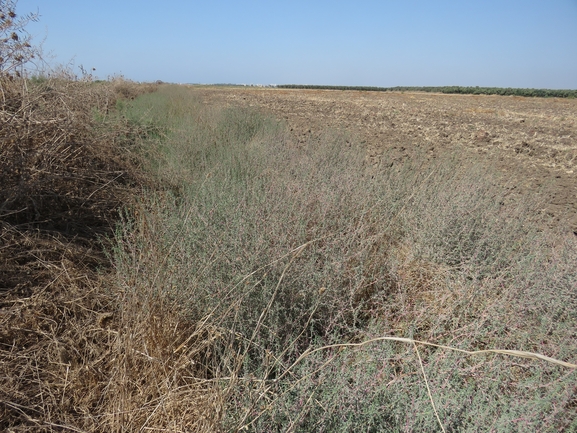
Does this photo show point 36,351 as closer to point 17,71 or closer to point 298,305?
point 298,305

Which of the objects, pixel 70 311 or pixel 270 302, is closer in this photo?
pixel 270 302

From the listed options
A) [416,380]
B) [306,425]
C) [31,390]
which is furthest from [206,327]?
[416,380]

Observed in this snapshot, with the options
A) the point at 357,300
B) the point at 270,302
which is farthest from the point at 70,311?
the point at 357,300

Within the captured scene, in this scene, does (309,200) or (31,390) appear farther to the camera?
(309,200)

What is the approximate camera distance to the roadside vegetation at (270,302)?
68.2 inches

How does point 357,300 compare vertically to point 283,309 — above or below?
below

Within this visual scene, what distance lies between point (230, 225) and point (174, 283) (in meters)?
0.77

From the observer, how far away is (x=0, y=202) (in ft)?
9.97

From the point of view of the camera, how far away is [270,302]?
1.51 m

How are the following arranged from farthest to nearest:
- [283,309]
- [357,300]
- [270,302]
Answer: [357,300] → [283,309] → [270,302]

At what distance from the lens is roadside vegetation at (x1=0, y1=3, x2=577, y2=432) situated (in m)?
1.73

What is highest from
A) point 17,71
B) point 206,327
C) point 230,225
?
point 17,71

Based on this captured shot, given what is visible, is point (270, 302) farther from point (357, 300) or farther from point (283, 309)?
point (357, 300)

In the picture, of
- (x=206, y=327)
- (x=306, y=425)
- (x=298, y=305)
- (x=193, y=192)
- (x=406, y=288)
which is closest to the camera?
(x=306, y=425)
